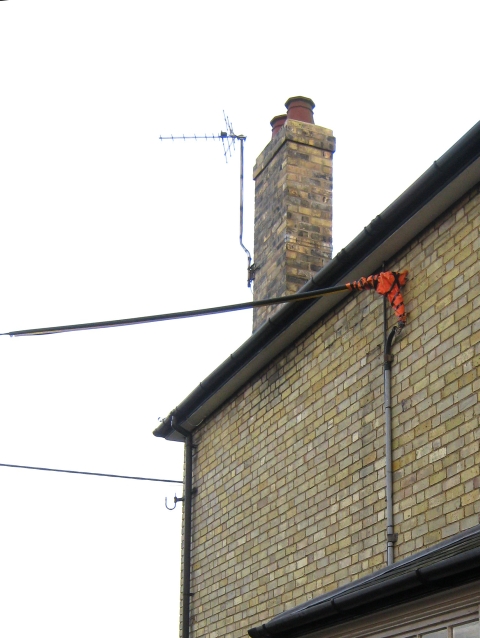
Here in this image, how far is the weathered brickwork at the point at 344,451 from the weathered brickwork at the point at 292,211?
5.88ft

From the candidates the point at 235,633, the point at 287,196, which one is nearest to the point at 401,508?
the point at 235,633

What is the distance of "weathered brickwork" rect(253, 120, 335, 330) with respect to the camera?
13625 millimetres

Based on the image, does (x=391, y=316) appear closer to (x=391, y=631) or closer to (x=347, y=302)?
(x=347, y=302)

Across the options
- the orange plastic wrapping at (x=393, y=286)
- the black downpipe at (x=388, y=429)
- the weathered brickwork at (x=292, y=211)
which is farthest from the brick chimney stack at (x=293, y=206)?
the black downpipe at (x=388, y=429)

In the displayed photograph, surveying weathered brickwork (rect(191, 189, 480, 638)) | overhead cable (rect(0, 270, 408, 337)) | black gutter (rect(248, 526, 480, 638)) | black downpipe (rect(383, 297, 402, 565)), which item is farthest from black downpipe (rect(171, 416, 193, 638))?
black gutter (rect(248, 526, 480, 638))

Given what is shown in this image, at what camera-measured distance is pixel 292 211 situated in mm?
13891

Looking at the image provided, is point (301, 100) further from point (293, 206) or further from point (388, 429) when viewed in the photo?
point (388, 429)

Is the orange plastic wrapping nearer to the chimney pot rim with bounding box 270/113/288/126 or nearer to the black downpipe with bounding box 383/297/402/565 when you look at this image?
the black downpipe with bounding box 383/297/402/565

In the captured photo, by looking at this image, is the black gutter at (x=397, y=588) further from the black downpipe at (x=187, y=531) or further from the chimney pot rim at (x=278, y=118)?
the chimney pot rim at (x=278, y=118)

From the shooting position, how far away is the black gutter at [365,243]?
861 cm

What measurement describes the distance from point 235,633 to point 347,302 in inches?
144

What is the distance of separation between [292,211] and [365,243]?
4136mm

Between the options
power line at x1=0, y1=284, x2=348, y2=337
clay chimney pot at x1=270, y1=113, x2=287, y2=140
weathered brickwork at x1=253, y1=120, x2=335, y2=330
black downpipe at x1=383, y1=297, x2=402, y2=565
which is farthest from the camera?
clay chimney pot at x1=270, y1=113, x2=287, y2=140

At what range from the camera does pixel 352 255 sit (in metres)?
10.0
